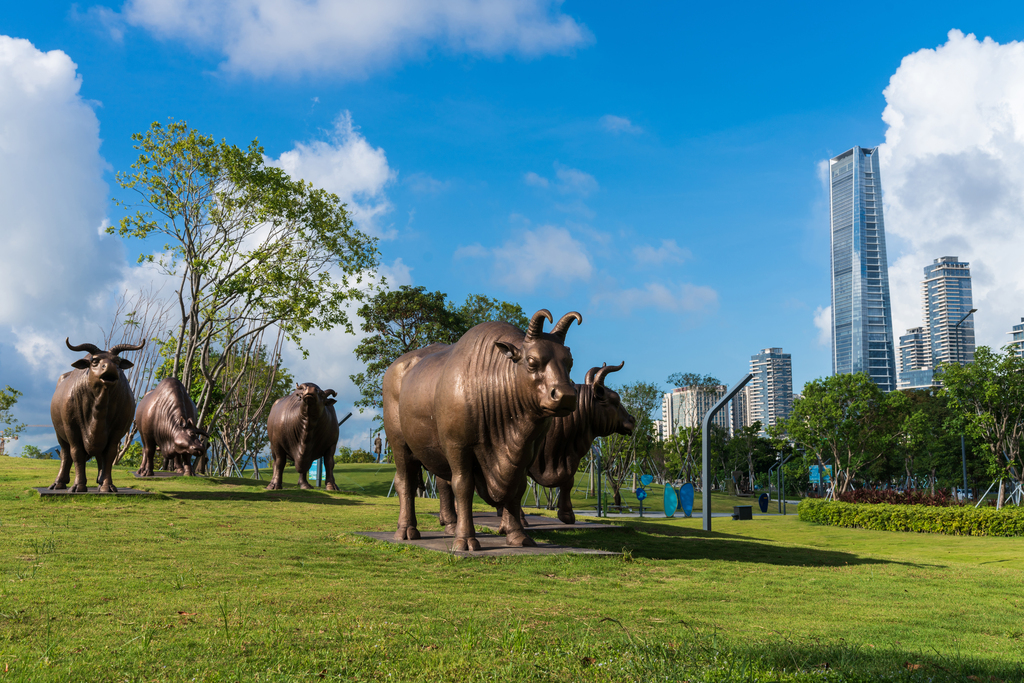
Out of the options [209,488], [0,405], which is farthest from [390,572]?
[0,405]

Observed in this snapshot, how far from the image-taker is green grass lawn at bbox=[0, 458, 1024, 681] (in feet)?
13.4

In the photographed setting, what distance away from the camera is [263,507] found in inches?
520

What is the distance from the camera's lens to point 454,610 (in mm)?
5535

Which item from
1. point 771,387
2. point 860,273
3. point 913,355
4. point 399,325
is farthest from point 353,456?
point 860,273

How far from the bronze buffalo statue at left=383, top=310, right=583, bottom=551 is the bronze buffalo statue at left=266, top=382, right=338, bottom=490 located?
998 cm

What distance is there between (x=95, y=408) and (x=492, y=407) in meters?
8.39

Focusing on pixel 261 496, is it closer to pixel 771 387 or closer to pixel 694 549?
pixel 694 549

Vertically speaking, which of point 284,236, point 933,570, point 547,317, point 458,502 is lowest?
point 933,570

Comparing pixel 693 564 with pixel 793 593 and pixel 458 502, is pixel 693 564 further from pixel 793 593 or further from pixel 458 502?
pixel 458 502

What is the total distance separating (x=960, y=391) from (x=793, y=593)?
1194 inches

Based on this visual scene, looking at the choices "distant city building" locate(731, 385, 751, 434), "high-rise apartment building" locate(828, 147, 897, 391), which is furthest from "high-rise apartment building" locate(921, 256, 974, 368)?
"distant city building" locate(731, 385, 751, 434)

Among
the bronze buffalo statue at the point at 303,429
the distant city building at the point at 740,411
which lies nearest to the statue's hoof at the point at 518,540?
the bronze buffalo statue at the point at 303,429

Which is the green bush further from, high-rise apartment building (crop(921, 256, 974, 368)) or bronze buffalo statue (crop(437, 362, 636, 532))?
high-rise apartment building (crop(921, 256, 974, 368))

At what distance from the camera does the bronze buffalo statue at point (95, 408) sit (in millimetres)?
12641
